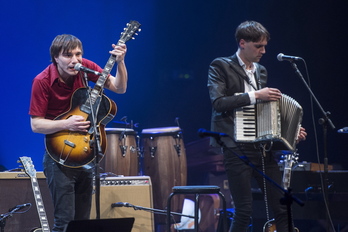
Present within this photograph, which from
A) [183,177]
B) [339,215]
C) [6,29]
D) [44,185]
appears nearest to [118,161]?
[183,177]

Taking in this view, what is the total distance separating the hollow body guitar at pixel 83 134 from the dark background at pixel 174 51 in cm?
347

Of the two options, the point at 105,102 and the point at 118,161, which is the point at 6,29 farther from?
the point at 105,102

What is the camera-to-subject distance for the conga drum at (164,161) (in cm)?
709

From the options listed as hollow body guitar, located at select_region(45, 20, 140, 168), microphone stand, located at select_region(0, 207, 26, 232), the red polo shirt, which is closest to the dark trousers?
hollow body guitar, located at select_region(45, 20, 140, 168)

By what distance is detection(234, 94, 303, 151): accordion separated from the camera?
3.96m

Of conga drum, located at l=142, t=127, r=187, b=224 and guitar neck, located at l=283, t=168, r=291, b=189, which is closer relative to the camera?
guitar neck, located at l=283, t=168, r=291, b=189

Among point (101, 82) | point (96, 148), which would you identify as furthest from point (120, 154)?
point (96, 148)

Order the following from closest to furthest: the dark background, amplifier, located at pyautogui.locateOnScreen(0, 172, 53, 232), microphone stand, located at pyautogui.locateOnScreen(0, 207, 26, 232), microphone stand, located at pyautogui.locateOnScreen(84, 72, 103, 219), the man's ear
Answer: microphone stand, located at pyautogui.locateOnScreen(84, 72, 103, 219)
the man's ear
microphone stand, located at pyautogui.locateOnScreen(0, 207, 26, 232)
amplifier, located at pyautogui.locateOnScreen(0, 172, 53, 232)
the dark background

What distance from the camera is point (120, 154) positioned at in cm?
702

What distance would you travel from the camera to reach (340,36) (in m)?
7.55

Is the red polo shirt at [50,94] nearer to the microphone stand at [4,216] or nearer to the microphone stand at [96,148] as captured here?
the microphone stand at [96,148]

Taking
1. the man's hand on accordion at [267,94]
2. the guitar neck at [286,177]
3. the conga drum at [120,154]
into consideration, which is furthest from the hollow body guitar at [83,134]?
the conga drum at [120,154]

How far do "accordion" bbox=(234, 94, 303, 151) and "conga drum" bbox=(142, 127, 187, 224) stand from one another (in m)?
3.20

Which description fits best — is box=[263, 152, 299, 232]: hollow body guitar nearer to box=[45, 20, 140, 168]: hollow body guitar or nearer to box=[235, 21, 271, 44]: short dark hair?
box=[235, 21, 271, 44]: short dark hair
